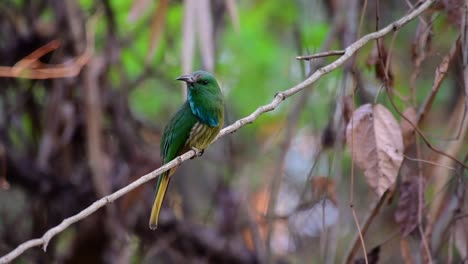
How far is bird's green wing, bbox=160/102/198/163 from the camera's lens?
348cm

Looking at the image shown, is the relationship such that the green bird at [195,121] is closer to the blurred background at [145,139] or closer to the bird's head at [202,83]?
the bird's head at [202,83]

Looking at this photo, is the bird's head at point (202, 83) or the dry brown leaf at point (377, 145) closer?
the dry brown leaf at point (377, 145)

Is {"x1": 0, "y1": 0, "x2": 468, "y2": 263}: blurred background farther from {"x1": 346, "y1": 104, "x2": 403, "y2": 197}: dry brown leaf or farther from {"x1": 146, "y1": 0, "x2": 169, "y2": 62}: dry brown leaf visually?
{"x1": 346, "y1": 104, "x2": 403, "y2": 197}: dry brown leaf

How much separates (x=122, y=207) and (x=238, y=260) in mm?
1007

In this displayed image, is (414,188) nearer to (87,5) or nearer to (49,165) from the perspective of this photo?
(49,165)

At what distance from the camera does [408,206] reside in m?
3.06

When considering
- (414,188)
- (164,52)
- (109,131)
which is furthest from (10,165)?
(414,188)

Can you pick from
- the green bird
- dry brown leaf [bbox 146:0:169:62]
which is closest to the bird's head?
the green bird

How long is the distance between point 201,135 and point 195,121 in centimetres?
7

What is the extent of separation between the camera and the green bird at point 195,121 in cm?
341

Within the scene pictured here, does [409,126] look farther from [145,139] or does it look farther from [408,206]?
[145,139]

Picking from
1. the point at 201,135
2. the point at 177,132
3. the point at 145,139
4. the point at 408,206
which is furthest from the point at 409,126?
the point at 145,139

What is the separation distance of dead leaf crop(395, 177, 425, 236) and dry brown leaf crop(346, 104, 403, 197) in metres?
0.39

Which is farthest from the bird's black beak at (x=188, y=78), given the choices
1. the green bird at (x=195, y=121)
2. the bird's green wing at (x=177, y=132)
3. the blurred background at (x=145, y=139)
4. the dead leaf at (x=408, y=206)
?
the dead leaf at (x=408, y=206)
